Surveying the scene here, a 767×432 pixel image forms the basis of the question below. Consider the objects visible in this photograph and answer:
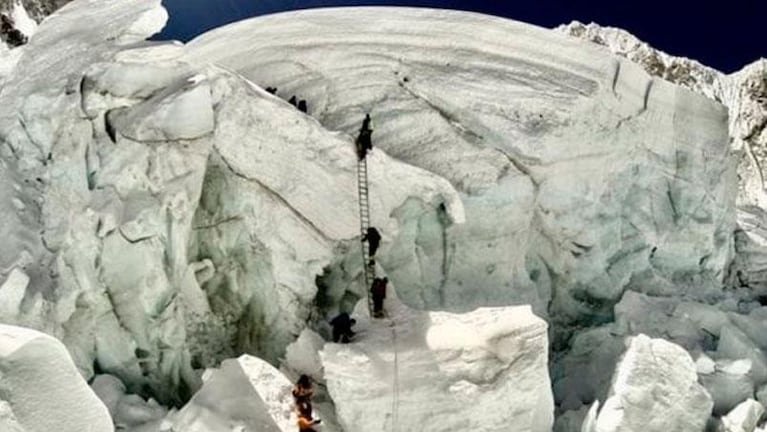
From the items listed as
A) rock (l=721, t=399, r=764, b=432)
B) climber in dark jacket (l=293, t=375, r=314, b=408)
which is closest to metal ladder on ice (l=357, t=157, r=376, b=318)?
climber in dark jacket (l=293, t=375, r=314, b=408)

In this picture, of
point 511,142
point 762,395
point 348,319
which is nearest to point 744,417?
point 762,395

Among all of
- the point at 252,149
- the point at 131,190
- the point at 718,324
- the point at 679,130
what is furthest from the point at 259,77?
the point at 718,324

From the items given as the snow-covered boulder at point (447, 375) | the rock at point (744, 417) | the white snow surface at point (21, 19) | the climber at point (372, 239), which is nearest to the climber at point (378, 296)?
the snow-covered boulder at point (447, 375)

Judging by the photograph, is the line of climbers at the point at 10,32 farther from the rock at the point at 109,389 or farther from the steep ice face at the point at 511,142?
the rock at the point at 109,389

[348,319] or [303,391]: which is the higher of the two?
[348,319]

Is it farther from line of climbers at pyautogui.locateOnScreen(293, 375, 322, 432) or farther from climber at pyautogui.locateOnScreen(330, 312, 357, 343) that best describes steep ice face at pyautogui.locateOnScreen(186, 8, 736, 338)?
line of climbers at pyautogui.locateOnScreen(293, 375, 322, 432)

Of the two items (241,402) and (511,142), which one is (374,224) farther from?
(241,402)
